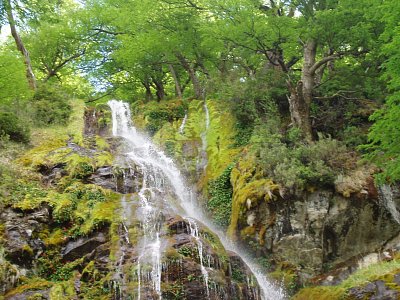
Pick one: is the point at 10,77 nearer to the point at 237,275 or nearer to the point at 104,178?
the point at 104,178

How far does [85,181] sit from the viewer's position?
1234 cm

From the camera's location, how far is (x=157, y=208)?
10852 mm

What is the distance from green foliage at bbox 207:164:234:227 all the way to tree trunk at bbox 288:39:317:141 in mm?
2787

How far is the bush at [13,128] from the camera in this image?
14.0m

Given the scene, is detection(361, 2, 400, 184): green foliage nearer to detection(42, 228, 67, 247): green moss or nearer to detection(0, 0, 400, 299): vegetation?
detection(0, 0, 400, 299): vegetation

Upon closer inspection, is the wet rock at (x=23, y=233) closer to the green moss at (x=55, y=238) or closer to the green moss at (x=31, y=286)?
the green moss at (x=55, y=238)

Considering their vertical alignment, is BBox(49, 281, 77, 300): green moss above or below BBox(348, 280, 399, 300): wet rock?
above

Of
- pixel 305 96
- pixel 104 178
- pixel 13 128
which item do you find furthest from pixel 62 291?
pixel 305 96

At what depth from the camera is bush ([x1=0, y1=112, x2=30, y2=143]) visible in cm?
1402

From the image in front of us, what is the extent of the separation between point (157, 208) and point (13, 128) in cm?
703

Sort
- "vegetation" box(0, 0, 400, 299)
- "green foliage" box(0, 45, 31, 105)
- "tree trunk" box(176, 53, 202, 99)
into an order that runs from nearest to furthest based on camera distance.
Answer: "vegetation" box(0, 0, 400, 299)
"green foliage" box(0, 45, 31, 105)
"tree trunk" box(176, 53, 202, 99)

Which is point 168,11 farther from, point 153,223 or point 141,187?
point 153,223

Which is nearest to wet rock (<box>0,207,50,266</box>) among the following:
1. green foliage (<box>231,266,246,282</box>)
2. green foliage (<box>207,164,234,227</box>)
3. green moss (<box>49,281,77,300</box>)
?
green moss (<box>49,281,77,300</box>)

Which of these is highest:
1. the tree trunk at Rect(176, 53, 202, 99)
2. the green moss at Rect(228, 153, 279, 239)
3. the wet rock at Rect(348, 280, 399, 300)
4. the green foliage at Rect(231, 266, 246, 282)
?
the tree trunk at Rect(176, 53, 202, 99)
